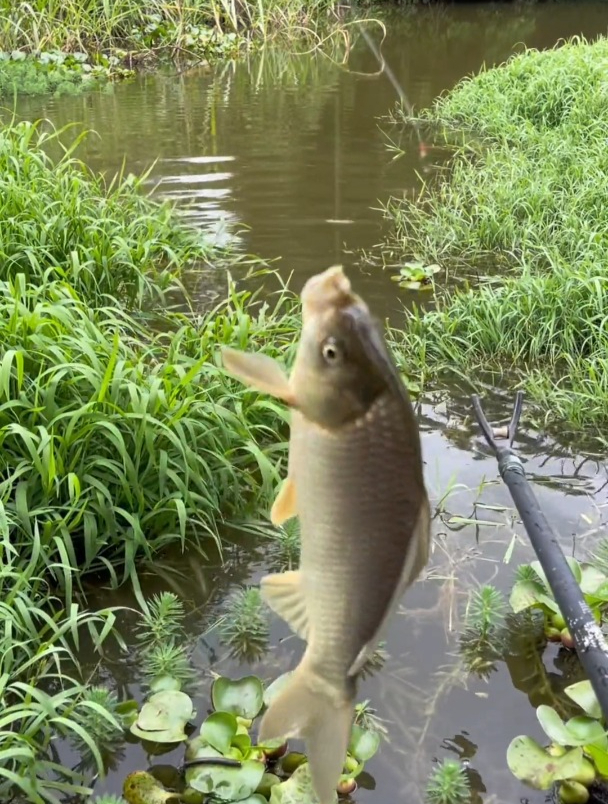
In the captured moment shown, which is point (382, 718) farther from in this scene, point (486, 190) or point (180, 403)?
point (486, 190)

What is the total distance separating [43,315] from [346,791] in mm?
2123

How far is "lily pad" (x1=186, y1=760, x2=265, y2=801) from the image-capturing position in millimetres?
2227

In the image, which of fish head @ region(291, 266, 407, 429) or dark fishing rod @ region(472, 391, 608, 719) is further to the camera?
dark fishing rod @ region(472, 391, 608, 719)

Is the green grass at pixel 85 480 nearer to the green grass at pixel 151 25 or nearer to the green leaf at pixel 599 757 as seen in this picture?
the green leaf at pixel 599 757

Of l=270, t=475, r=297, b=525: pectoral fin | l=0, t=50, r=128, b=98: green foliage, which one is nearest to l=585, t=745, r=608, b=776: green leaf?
l=270, t=475, r=297, b=525: pectoral fin

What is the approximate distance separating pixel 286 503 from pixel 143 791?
5.33ft

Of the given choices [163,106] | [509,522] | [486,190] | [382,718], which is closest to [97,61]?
[163,106]

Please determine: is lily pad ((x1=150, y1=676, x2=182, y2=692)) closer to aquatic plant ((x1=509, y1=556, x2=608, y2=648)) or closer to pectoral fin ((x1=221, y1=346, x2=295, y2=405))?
aquatic plant ((x1=509, y1=556, x2=608, y2=648))

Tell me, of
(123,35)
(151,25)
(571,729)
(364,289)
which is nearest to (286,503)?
(571,729)

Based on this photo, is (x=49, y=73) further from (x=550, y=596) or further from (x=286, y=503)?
(x=286, y=503)

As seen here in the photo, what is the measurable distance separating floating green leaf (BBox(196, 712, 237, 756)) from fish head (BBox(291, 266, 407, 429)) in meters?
1.73

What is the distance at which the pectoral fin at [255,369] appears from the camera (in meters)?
0.83

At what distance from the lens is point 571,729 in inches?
91.9

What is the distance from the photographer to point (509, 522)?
337 cm
